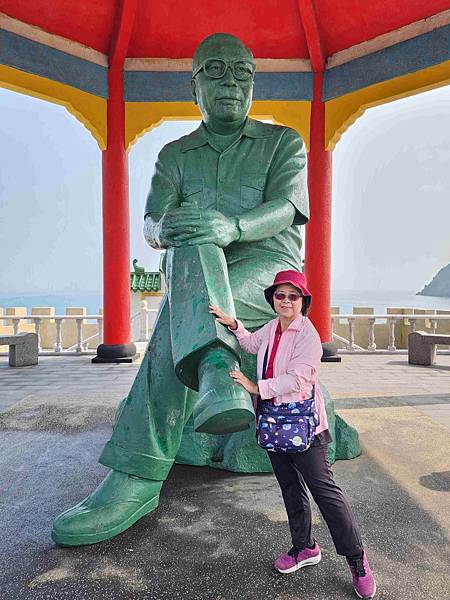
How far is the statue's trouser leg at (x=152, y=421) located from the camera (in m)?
1.93

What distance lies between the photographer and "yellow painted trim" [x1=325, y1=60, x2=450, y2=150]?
234 inches

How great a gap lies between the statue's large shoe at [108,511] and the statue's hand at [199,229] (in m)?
0.95

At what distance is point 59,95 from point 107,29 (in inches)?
45.2

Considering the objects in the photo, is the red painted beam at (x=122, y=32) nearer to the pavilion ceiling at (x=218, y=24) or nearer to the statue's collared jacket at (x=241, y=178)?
the pavilion ceiling at (x=218, y=24)

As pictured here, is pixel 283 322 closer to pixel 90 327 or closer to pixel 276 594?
pixel 276 594

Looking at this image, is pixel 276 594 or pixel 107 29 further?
pixel 107 29

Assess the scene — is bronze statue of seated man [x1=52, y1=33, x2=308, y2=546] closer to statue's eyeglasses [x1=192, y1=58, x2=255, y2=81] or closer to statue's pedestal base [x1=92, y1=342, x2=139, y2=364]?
statue's eyeglasses [x1=192, y1=58, x2=255, y2=81]

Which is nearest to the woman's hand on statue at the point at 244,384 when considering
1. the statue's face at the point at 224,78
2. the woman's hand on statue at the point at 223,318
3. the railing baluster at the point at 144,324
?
the woman's hand on statue at the point at 223,318

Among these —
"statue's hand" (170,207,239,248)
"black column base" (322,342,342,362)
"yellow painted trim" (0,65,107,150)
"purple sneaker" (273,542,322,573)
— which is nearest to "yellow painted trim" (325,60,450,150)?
"black column base" (322,342,342,362)

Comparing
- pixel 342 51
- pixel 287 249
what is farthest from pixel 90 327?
pixel 287 249

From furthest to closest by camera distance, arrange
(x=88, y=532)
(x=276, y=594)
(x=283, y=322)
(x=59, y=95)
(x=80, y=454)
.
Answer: (x=59, y=95), (x=80, y=454), (x=88, y=532), (x=283, y=322), (x=276, y=594)

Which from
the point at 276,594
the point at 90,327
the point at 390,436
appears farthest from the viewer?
the point at 90,327

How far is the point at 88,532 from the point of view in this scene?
174 cm

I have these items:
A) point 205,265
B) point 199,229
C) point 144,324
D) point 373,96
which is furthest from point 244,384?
point 144,324
